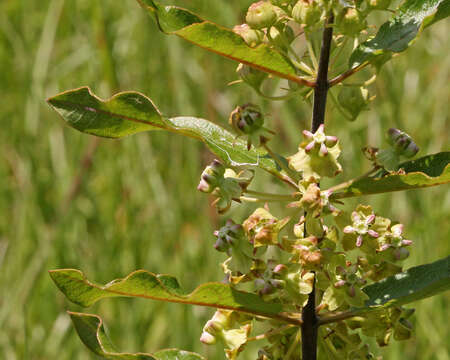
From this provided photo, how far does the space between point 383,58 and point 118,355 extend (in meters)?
0.44

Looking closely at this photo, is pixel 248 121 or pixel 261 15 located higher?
pixel 261 15

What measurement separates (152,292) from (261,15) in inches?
12.1

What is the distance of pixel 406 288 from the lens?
0.68 metres

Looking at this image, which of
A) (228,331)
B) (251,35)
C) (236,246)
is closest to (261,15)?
(251,35)

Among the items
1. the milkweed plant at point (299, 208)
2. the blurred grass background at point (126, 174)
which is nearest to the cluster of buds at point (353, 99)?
the milkweed plant at point (299, 208)

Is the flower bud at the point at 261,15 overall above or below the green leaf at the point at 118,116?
above

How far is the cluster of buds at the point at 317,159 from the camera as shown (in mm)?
654

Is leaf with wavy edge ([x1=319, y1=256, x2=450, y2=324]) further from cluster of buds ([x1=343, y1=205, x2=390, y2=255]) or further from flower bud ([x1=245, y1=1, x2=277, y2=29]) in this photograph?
flower bud ([x1=245, y1=1, x2=277, y2=29])

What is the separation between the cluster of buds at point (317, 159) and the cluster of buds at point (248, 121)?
47 mm

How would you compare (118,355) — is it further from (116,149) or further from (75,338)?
(116,149)

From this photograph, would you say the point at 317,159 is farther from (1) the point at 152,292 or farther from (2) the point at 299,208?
(1) the point at 152,292

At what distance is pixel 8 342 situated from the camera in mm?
1762

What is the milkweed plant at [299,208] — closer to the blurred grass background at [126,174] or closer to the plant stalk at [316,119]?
Result: the plant stalk at [316,119]

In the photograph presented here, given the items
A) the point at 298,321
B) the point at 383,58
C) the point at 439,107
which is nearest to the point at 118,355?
the point at 298,321
